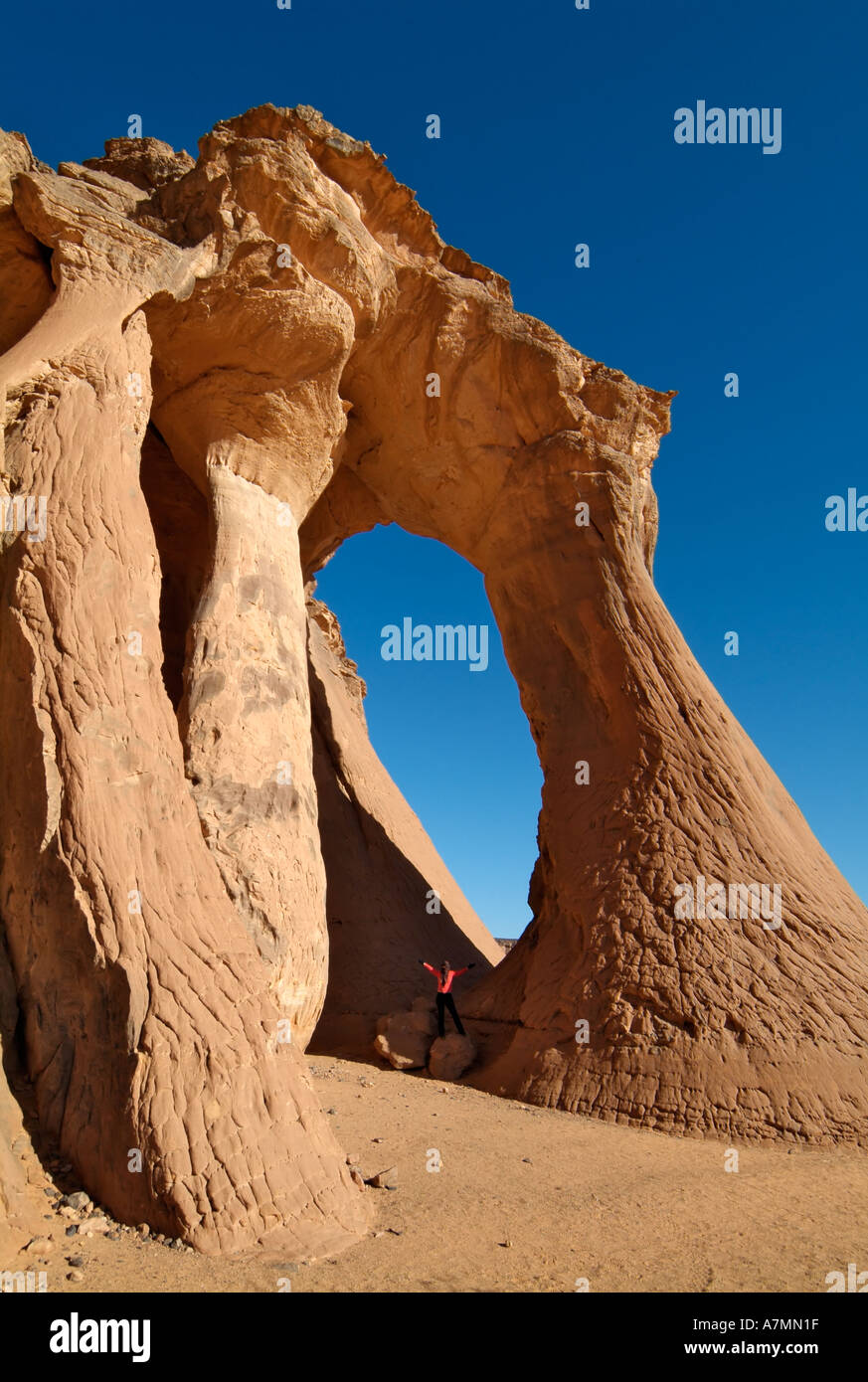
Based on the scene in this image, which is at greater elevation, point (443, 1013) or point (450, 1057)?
point (443, 1013)

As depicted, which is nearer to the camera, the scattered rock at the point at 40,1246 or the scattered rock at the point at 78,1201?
the scattered rock at the point at 40,1246

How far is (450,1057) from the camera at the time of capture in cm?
785

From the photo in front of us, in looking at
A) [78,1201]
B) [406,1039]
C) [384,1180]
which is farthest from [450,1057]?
[78,1201]

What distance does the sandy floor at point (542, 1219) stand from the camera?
3506 mm

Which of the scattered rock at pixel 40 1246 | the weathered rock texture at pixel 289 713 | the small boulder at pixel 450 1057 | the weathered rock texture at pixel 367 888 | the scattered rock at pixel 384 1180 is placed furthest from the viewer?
the weathered rock texture at pixel 367 888

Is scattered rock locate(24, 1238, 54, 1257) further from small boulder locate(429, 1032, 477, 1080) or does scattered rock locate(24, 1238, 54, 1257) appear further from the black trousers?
the black trousers

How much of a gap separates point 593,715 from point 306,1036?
14.0ft
